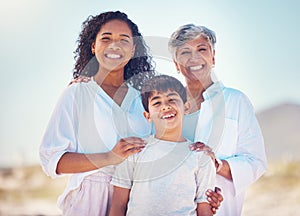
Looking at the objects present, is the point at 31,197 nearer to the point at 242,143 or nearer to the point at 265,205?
the point at 265,205

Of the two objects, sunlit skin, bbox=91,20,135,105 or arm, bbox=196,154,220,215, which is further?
sunlit skin, bbox=91,20,135,105

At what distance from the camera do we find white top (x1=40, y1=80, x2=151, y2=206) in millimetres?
2592

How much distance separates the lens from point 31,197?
6504mm

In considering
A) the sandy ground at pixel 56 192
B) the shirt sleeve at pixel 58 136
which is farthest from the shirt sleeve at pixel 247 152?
the sandy ground at pixel 56 192

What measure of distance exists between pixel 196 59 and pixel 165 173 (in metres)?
0.69

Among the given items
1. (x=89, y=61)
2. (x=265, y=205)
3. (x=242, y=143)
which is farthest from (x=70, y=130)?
(x=265, y=205)

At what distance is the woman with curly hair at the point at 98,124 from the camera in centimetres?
254

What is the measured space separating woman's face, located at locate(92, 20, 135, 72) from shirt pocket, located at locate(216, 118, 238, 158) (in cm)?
64

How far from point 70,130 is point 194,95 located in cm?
73

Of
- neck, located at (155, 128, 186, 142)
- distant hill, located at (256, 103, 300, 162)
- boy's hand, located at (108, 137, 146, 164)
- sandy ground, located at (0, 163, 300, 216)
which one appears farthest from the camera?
distant hill, located at (256, 103, 300, 162)

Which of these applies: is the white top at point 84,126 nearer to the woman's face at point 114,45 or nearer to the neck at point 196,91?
the woman's face at point 114,45

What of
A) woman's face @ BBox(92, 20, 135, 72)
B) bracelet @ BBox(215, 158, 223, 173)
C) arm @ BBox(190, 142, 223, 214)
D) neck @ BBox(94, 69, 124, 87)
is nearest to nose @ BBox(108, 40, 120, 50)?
woman's face @ BBox(92, 20, 135, 72)

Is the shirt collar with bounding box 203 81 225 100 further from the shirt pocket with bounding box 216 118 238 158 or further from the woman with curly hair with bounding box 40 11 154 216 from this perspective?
the woman with curly hair with bounding box 40 11 154 216

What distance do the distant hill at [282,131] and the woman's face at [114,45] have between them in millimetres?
4039
